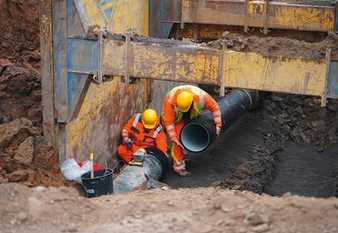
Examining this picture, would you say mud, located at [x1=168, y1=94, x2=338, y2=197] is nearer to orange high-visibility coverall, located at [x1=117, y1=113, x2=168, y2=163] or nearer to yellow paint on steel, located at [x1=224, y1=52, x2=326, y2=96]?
orange high-visibility coverall, located at [x1=117, y1=113, x2=168, y2=163]

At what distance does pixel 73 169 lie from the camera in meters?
8.70

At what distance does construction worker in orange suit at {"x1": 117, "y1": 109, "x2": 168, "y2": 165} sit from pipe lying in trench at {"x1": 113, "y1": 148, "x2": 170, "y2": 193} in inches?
8.3

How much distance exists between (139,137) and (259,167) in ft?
6.98

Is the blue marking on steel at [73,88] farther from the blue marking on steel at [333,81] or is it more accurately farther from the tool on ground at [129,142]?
the blue marking on steel at [333,81]

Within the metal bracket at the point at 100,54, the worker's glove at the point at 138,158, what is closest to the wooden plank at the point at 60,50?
the metal bracket at the point at 100,54

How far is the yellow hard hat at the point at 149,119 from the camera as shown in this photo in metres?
10.3

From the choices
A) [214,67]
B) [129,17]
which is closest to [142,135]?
[129,17]

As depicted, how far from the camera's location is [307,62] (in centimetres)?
741

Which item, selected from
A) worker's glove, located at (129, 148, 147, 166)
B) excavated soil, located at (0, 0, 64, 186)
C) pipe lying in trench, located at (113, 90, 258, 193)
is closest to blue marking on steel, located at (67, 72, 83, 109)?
excavated soil, located at (0, 0, 64, 186)

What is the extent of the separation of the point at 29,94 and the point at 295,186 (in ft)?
14.7

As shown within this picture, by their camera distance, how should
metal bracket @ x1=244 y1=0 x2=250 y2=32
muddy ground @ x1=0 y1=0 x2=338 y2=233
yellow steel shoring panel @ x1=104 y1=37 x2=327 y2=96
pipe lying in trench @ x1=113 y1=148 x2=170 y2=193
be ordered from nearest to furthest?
1. muddy ground @ x1=0 y1=0 x2=338 y2=233
2. yellow steel shoring panel @ x1=104 y1=37 x2=327 y2=96
3. pipe lying in trench @ x1=113 y1=148 x2=170 y2=193
4. metal bracket @ x1=244 y1=0 x2=250 y2=32

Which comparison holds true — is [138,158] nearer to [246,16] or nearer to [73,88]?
[73,88]

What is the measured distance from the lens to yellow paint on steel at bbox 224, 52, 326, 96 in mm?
7418

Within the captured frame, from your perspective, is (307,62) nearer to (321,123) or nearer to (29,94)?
(29,94)
